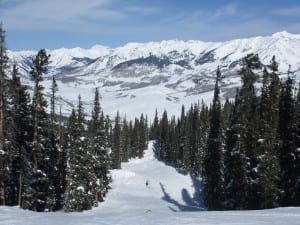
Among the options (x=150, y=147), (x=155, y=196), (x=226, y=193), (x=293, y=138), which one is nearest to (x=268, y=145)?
(x=293, y=138)

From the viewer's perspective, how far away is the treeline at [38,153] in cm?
3142

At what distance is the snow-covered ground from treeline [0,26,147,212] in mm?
3915

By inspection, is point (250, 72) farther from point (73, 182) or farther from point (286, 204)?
point (73, 182)

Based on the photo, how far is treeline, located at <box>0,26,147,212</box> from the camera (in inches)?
1237

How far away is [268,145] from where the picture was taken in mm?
36719

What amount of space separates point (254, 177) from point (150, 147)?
13352cm

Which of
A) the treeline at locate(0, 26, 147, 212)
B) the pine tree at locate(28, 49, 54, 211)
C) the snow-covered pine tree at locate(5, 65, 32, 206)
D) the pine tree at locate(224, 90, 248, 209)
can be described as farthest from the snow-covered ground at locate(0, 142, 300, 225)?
the snow-covered pine tree at locate(5, 65, 32, 206)

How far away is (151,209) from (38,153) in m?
21.9

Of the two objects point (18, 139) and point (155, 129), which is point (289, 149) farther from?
point (155, 129)

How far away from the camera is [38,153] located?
117 feet

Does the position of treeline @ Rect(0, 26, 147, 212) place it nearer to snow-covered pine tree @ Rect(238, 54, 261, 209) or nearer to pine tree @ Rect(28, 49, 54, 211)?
pine tree @ Rect(28, 49, 54, 211)

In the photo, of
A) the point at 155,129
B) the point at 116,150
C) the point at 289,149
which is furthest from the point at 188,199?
the point at 155,129

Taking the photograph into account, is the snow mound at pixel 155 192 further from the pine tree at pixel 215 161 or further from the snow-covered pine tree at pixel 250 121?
the snow-covered pine tree at pixel 250 121

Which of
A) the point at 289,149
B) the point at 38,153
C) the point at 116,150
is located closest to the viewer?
the point at 38,153
